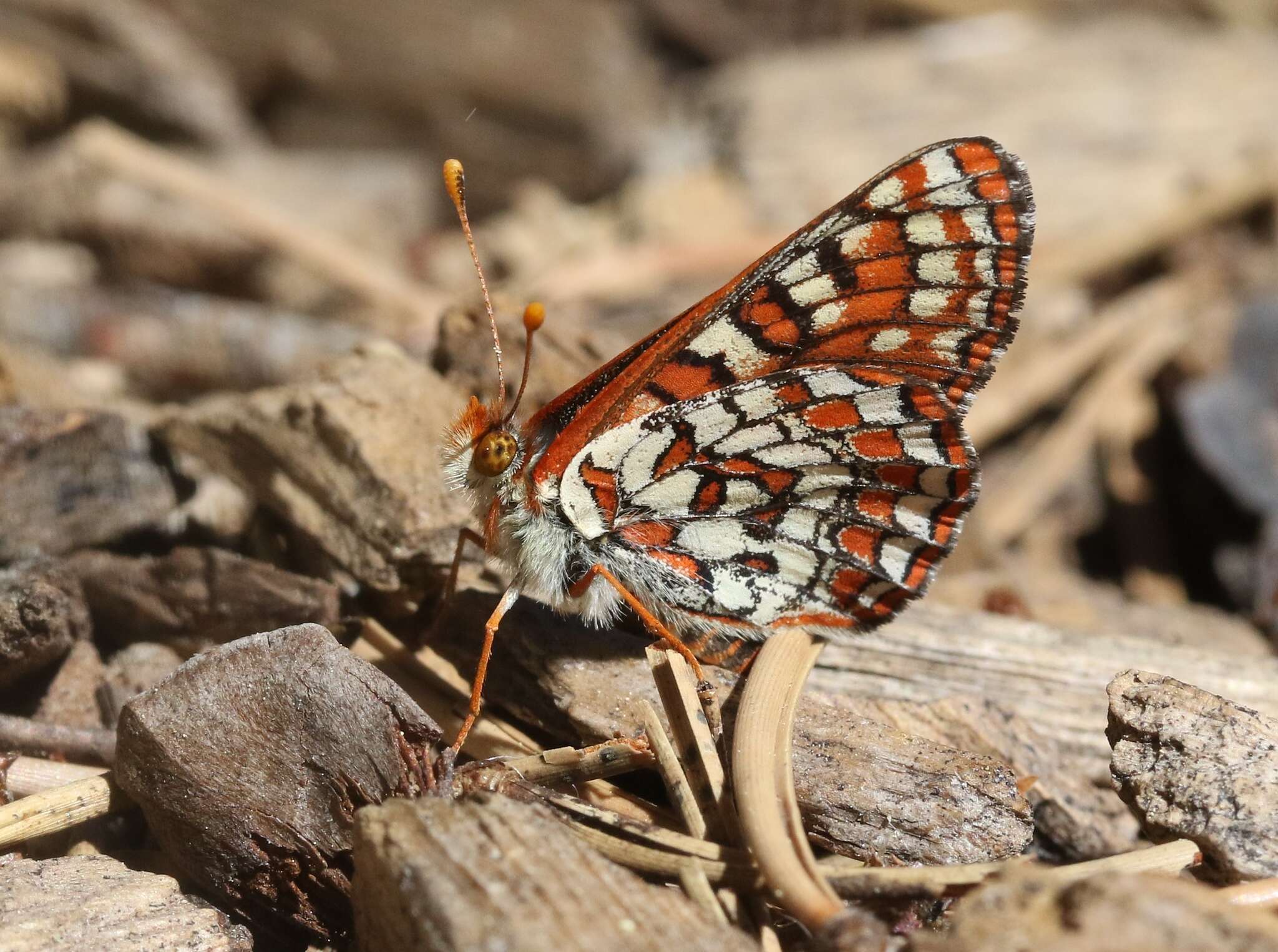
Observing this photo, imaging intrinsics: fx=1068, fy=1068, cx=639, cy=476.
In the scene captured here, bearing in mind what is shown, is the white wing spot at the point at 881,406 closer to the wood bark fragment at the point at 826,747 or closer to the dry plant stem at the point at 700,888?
the wood bark fragment at the point at 826,747

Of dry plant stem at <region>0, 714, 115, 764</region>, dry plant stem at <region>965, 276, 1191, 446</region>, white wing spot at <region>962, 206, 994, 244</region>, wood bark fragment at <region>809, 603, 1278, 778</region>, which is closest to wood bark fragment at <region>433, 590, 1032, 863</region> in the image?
wood bark fragment at <region>809, 603, 1278, 778</region>

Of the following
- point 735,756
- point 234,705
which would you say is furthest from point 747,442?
point 234,705

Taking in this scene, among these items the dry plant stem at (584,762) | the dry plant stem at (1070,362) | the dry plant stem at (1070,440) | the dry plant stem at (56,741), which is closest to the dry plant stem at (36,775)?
the dry plant stem at (56,741)

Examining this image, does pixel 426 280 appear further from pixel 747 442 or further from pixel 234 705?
pixel 234 705

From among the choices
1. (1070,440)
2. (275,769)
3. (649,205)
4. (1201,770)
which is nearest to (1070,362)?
(1070,440)

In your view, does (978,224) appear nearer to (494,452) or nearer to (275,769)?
(494,452)

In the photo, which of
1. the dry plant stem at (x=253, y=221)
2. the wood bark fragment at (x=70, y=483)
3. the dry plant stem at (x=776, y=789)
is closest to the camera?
the dry plant stem at (x=776, y=789)
